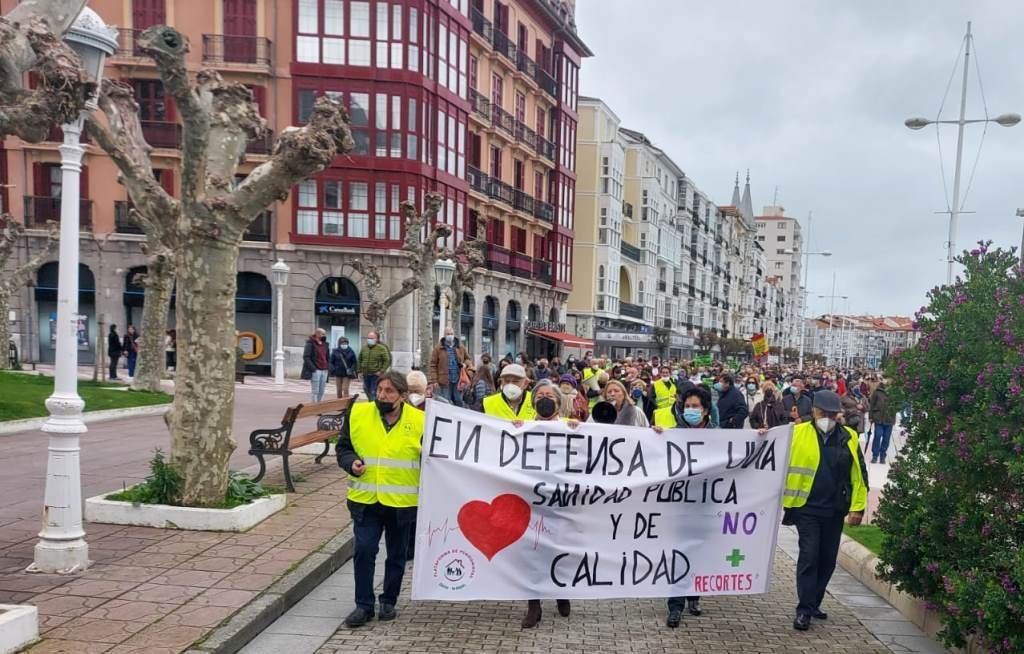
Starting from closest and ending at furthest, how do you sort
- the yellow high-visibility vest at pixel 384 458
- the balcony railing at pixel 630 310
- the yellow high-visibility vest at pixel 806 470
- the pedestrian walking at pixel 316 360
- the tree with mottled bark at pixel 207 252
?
the yellow high-visibility vest at pixel 384 458 → the yellow high-visibility vest at pixel 806 470 → the tree with mottled bark at pixel 207 252 → the pedestrian walking at pixel 316 360 → the balcony railing at pixel 630 310

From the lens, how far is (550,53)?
46000 mm

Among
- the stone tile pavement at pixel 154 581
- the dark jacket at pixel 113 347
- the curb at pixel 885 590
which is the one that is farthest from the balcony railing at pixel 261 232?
the curb at pixel 885 590

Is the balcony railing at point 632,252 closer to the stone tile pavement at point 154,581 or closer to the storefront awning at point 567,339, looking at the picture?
the storefront awning at point 567,339

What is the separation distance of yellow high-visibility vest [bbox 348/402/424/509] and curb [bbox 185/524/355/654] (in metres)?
1.00

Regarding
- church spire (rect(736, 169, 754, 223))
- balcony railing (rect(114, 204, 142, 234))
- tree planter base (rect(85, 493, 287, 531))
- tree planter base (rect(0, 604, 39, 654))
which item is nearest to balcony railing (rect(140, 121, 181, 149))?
balcony railing (rect(114, 204, 142, 234))

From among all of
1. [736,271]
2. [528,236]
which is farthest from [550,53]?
[736,271]

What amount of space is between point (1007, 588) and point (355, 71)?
30.1m

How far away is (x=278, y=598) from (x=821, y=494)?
399cm

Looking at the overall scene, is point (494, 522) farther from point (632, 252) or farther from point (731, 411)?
point (632, 252)

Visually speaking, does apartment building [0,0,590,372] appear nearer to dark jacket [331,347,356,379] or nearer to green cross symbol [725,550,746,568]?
dark jacket [331,347,356,379]

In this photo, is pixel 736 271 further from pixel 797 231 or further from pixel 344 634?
pixel 344 634

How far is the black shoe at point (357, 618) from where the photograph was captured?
547 cm

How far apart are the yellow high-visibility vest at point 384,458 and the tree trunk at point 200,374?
261 cm

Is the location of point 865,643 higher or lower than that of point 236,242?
lower
